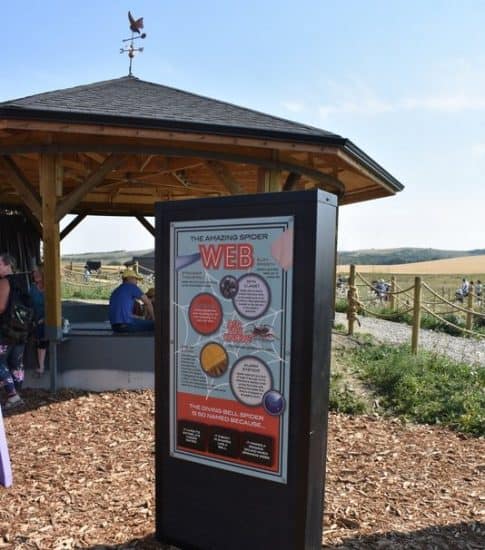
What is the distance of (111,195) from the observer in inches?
440

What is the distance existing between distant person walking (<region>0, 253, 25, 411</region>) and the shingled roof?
157cm

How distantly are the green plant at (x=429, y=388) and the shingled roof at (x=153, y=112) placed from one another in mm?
3187

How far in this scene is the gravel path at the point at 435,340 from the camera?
1027 centimetres

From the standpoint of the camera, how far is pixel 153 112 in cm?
568

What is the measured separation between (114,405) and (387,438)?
301cm

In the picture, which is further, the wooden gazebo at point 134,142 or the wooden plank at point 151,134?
the wooden gazebo at point 134,142

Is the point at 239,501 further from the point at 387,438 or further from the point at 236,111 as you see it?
the point at 236,111

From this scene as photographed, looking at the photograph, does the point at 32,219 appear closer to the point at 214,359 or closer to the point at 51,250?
the point at 51,250

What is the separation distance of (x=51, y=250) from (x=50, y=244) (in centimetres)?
7

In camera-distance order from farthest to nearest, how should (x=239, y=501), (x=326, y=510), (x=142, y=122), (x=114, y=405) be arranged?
(x=114, y=405) → (x=142, y=122) → (x=326, y=510) → (x=239, y=501)

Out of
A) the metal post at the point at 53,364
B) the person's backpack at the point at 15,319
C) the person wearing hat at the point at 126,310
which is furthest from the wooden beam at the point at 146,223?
the person's backpack at the point at 15,319

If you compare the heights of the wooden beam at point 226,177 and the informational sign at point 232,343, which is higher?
the wooden beam at point 226,177

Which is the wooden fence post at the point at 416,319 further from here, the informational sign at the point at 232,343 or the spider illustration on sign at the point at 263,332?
the spider illustration on sign at the point at 263,332

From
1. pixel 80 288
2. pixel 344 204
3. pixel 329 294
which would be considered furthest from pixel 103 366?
pixel 80 288
